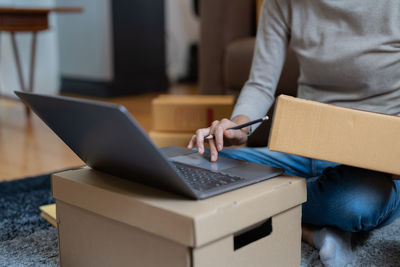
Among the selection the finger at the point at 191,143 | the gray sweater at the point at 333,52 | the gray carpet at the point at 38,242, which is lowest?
the gray carpet at the point at 38,242

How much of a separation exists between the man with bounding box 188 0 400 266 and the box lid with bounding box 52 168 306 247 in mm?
133

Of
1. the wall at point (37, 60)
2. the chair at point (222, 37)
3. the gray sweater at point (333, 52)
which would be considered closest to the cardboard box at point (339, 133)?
the gray sweater at point (333, 52)

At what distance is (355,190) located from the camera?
790 mm

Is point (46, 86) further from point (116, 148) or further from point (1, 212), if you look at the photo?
point (116, 148)

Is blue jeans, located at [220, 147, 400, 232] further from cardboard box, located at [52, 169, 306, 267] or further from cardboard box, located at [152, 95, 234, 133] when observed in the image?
cardboard box, located at [152, 95, 234, 133]

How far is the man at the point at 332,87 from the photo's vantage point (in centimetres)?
79

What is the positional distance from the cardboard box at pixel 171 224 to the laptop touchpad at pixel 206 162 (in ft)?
0.27

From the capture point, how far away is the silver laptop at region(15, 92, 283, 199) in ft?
1.76

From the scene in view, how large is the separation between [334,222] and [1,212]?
68cm

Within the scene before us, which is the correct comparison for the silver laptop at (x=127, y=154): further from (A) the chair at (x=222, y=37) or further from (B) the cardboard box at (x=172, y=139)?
A: (A) the chair at (x=222, y=37)

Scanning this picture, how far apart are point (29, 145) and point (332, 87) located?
4.16 ft

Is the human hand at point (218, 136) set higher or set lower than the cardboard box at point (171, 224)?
higher

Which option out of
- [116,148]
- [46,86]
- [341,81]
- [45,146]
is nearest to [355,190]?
[341,81]

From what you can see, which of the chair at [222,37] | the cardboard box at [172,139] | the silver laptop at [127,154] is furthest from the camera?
the chair at [222,37]
